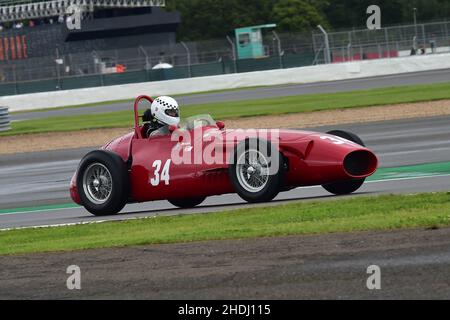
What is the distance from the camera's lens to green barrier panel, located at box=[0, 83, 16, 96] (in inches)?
1917

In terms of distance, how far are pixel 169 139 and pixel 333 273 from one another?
5687mm

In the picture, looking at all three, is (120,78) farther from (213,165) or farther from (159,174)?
(213,165)

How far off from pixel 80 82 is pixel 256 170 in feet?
125

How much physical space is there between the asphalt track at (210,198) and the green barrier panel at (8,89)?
23135 mm

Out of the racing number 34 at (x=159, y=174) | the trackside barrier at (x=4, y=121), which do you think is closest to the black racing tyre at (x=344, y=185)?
the racing number 34 at (x=159, y=174)

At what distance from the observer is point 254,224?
10094 mm

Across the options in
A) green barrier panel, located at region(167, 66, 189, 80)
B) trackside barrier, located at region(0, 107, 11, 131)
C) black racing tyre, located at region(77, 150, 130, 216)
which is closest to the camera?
black racing tyre, located at region(77, 150, 130, 216)

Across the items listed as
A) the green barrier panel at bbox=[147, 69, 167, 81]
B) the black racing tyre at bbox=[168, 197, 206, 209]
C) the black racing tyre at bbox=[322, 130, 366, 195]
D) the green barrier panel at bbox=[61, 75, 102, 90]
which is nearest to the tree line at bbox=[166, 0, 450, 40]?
the green barrier panel at bbox=[147, 69, 167, 81]

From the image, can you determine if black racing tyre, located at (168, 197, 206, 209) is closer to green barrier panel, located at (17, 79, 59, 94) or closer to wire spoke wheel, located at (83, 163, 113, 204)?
wire spoke wheel, located at (83, 163, 113, 204)

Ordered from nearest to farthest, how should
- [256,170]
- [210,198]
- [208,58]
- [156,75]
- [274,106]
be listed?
[256,170] < [210,198] < [274,106] < [156,75] < [208,58]

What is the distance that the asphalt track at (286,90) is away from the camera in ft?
123

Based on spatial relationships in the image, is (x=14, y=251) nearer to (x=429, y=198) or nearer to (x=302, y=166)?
(x=302, y=166)

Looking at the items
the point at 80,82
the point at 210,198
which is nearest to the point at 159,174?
the point at 210,198

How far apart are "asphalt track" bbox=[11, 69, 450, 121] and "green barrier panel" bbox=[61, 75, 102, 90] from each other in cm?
491
